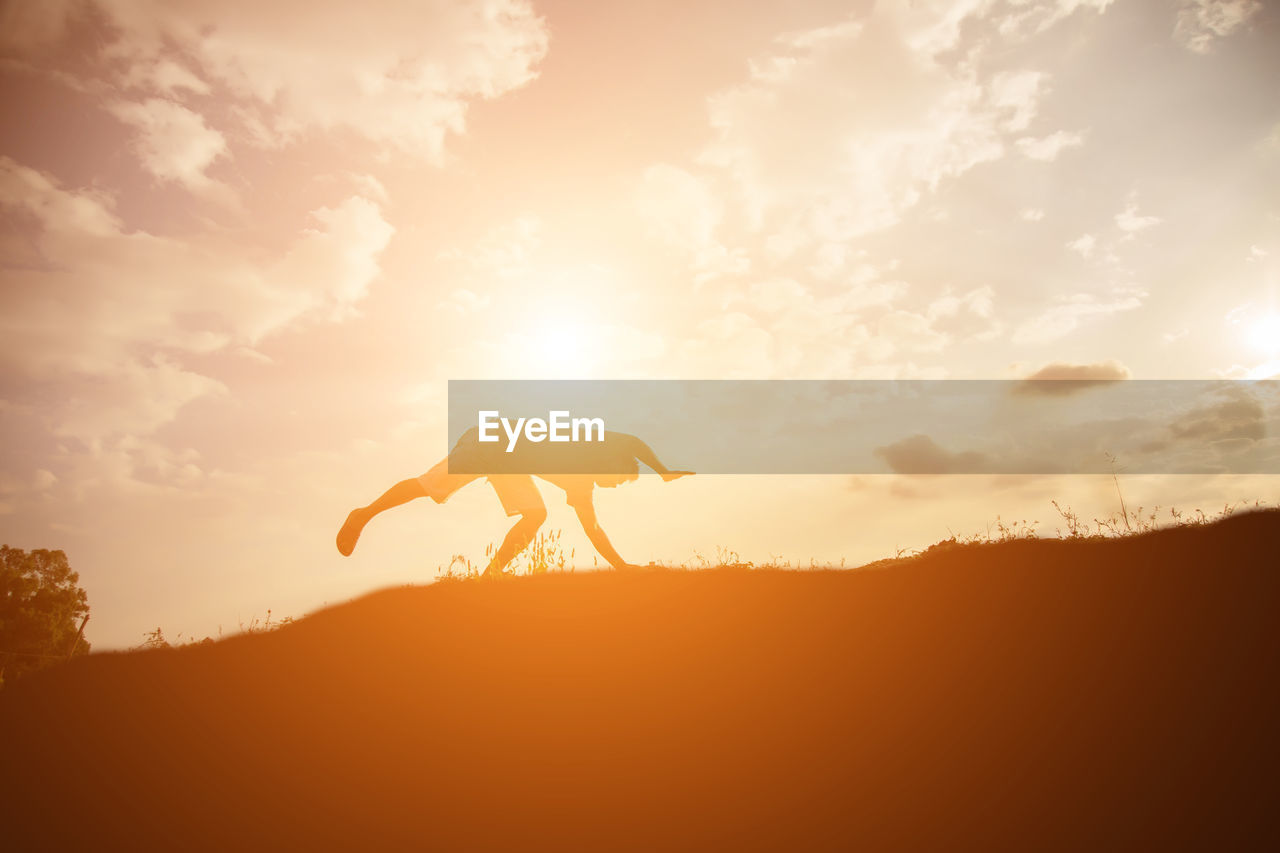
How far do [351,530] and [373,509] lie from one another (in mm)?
446

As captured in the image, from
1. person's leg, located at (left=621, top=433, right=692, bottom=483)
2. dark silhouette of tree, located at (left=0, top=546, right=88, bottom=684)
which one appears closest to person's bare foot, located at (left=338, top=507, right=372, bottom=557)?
person's leg, located at (left=621, top=433, right=692, bottom=483)

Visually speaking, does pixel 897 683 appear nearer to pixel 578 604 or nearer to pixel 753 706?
pixel 753 706

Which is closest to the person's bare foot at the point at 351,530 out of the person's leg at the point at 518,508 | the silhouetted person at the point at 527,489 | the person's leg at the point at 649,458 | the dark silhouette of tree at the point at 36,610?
the silhouetted person at the point at 527,489

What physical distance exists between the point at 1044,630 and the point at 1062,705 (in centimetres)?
123

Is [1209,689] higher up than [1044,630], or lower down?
lower down

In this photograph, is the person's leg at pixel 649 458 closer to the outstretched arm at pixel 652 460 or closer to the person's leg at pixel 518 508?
the outstretched arm at pixel 652 460

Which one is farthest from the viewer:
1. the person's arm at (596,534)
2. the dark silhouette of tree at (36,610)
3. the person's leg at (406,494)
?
the dark silhouette of tree at (36,610)

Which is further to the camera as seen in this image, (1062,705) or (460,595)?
(460,595)

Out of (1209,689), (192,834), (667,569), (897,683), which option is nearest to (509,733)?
(192,834)

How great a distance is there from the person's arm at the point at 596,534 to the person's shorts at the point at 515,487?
10 centimetres

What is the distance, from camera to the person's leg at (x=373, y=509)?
384 inches

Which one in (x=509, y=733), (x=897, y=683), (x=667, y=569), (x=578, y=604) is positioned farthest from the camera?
(x=667, y=569)

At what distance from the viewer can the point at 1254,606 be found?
287 inches

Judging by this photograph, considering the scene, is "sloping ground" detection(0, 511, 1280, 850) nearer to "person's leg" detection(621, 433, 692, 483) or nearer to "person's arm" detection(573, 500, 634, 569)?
"person's arm" detection(573, 500, 634, 569)
